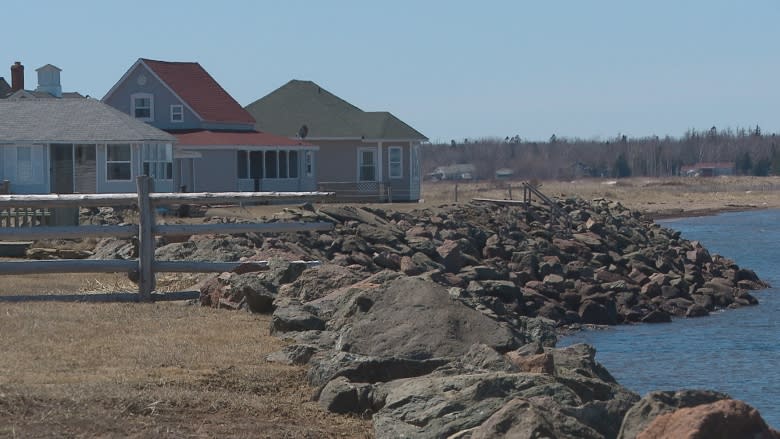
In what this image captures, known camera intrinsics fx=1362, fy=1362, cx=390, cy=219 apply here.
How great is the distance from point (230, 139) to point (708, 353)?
2628cm

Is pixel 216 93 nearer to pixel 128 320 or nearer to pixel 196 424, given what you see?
pixel 128 320

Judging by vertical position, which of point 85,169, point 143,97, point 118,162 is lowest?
point 85,169

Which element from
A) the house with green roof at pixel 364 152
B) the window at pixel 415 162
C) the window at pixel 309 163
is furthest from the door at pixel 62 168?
the window at pixel 415 162

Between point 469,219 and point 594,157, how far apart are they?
13898 centimetres

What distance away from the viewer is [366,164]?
170 feet

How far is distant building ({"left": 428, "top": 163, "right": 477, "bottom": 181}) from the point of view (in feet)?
482

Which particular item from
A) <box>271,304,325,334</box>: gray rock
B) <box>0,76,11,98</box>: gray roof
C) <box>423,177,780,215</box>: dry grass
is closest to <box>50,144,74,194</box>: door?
<box>0,76,11,98</box>: gray roof

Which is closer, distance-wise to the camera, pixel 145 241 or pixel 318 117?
pixel 145 241

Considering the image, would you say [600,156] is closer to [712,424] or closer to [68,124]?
[68,124]

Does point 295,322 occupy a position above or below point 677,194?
above

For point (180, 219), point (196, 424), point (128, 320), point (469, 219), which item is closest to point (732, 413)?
point (196, 424)

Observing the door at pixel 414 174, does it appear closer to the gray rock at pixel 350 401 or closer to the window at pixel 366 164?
the window at pixel 366 164

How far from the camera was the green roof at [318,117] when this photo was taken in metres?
51.7

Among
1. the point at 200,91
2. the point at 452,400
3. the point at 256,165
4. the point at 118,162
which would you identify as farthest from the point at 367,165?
the point at 452,400
